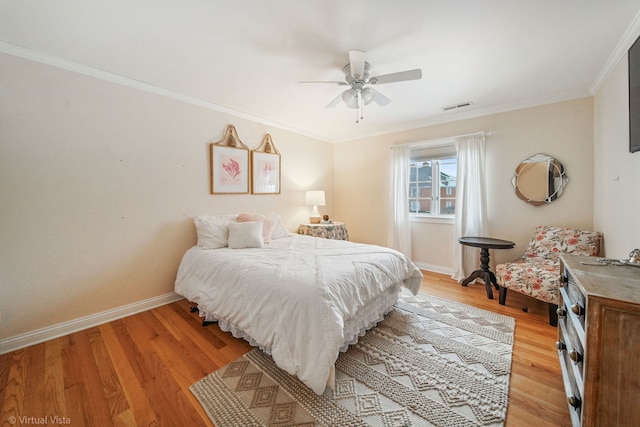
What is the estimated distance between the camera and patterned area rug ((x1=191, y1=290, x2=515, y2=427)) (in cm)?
132

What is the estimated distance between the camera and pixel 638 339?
900mm

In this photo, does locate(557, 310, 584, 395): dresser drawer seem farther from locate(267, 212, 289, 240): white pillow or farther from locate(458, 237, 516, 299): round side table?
locate(267, 212, 289, 240): white pillow

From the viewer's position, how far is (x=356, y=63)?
6.31 feet

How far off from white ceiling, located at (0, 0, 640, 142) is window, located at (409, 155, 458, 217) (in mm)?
1173

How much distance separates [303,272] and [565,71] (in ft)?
10.3

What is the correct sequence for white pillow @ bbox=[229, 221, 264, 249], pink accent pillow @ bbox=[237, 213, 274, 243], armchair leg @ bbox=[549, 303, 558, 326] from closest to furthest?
armchair leg @ bbox=[549, 303, 558, 326]
white pillow @ bbox=[229, 221, 264, 249]
pink accent pillow @ bbox=[237, 213, 274, 243]

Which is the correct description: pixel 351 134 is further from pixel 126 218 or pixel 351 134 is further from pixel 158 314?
pixel 158 314

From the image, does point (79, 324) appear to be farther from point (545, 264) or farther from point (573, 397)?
point (545, 264)

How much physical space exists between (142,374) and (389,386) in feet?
5.55

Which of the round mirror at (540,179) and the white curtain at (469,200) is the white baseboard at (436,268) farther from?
the round mirror at (540,179)

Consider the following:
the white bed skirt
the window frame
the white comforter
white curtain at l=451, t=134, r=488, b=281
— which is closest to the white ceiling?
white curtain at l=451, t=134, r=488, b=281

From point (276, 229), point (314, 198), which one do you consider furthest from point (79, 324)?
point (314, 198)

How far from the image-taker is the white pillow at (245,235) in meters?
2.70

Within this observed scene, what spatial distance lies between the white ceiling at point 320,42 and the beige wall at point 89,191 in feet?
0.87
